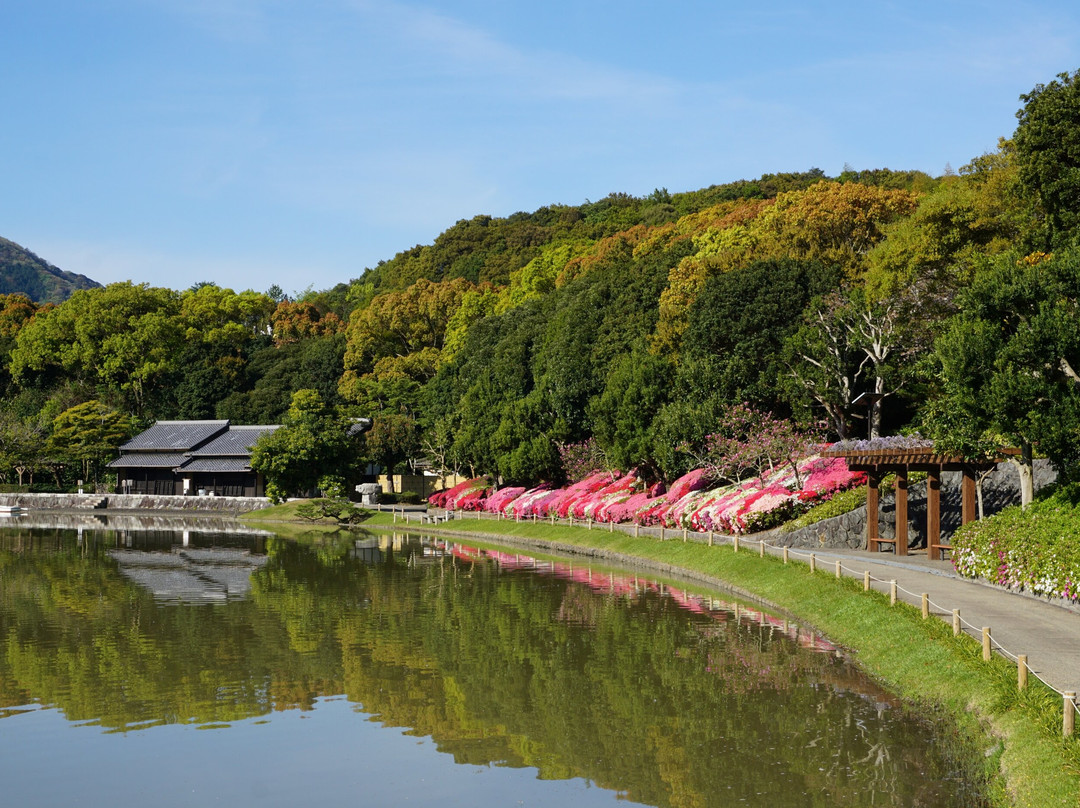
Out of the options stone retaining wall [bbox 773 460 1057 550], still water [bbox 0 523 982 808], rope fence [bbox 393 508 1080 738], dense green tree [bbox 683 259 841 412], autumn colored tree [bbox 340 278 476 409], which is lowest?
still water [bbox 0 523 982 808]

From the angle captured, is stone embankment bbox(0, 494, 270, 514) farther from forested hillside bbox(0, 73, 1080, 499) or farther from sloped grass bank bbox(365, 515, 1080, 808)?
sloped grass bank bbox(365, 515, 1080, 808)

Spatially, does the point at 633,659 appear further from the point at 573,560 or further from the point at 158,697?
the point at 573,560

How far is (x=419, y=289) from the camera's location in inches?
4247

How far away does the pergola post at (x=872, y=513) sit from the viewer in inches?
1423

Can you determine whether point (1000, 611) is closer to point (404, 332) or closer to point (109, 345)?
point (404, 332)

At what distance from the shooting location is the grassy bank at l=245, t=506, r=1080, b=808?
13250 millimetres

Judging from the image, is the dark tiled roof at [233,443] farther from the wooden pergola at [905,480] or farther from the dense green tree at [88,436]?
the wooden pergola at [905,480]

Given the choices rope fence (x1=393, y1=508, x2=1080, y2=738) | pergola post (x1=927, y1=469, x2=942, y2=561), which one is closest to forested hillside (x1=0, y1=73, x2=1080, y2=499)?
pergola post (x1=927, y1=469, x2=942, y2=561)

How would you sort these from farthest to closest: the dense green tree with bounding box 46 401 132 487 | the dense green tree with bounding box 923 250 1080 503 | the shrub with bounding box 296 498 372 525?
the dense green tree with bounding box 46 401 132 487, the shrub with bounding box 296 498 372 525, the dense green tree with bounding box 923 250 1080 503

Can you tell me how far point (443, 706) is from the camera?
1898cm

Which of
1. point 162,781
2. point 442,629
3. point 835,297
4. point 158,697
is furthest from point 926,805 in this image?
point 835,297

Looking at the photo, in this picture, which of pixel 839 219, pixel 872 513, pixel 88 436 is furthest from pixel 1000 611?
pixel 88 436

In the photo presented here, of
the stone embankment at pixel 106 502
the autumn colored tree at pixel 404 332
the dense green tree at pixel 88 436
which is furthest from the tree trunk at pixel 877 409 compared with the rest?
the dense green tree at pixel 88 436

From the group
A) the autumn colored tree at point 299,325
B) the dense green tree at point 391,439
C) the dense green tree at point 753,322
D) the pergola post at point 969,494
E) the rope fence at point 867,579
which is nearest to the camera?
the rope fence at point 867,579
